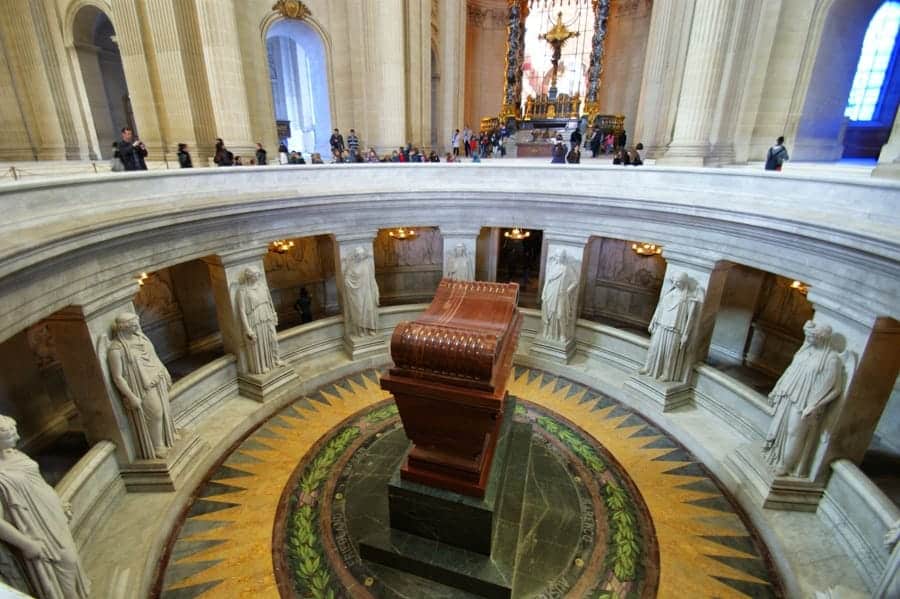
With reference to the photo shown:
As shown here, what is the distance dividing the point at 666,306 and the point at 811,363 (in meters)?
2.01

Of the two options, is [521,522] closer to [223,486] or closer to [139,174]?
[223,486]

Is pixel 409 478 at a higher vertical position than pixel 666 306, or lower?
Result: lower

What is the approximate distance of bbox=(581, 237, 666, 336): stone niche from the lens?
941 cm

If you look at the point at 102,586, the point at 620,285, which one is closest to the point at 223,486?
the point at 102,586

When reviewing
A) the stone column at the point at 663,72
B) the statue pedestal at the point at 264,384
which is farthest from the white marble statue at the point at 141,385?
the stone column at the point at 663,72

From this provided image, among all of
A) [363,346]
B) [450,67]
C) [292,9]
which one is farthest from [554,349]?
[450,67]

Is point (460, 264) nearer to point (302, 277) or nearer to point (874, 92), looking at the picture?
point (302, 277)

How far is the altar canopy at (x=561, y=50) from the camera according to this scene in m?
18.4

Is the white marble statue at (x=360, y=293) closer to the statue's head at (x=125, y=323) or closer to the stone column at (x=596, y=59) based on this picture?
the statue's head at (x=125, y=323)

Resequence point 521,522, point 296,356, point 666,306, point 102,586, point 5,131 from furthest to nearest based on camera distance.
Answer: point 5,131, point 296,356, point 666,306, point 521,522, point 102,586

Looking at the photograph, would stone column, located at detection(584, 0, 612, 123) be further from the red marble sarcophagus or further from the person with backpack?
the red marble sarcophagus

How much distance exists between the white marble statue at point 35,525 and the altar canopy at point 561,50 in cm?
1945

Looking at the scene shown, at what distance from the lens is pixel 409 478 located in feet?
13.0

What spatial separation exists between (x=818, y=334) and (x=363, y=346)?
6515 millimetres
